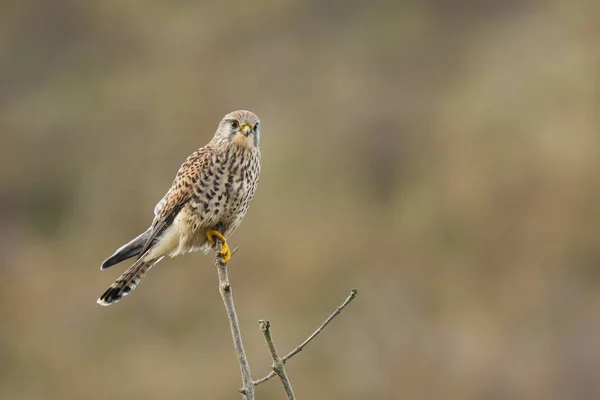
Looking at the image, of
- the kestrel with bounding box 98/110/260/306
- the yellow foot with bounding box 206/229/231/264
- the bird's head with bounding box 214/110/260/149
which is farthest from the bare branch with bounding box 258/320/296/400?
the bird's head with bounding box 214/110/260/149

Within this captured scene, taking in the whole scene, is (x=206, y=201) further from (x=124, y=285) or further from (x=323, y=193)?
(x=323, y=193)

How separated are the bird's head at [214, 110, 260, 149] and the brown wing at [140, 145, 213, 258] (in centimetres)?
10

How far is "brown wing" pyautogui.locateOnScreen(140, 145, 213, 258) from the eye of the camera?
406 centimetres

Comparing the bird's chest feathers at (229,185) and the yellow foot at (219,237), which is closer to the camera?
the yellow foot at (219,237)

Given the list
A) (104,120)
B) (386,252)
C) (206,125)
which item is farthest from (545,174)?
(104,120)

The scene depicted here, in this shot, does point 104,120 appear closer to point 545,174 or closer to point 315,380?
point 315,380

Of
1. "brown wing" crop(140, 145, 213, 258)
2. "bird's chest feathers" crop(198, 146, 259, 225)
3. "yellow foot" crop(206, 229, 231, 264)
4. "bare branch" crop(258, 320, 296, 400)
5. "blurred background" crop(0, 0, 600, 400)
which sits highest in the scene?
"blurred background" crop(0, 0, 600, 400)

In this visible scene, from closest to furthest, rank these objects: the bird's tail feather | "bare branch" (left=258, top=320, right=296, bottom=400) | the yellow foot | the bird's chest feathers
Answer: "bare branch" (left=258, top=320, right=296, bottom=400)
the yellow foot
the bird's chest feathers
the bird's tail feather

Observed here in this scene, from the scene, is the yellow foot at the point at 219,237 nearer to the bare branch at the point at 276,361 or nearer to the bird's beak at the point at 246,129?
the bird's beak at the point at 246,129

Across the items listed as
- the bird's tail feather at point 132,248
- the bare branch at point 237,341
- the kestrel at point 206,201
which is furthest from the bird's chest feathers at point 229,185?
the bare branch at point 237,341

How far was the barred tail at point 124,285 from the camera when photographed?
4.05 metres

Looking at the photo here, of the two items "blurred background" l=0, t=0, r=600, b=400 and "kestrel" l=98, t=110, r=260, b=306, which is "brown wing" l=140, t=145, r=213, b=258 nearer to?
"kestrel" l=98, t=110, r=260, b=306

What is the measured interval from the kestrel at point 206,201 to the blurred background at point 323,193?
593 centimetres

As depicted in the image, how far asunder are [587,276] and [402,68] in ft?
14.1
